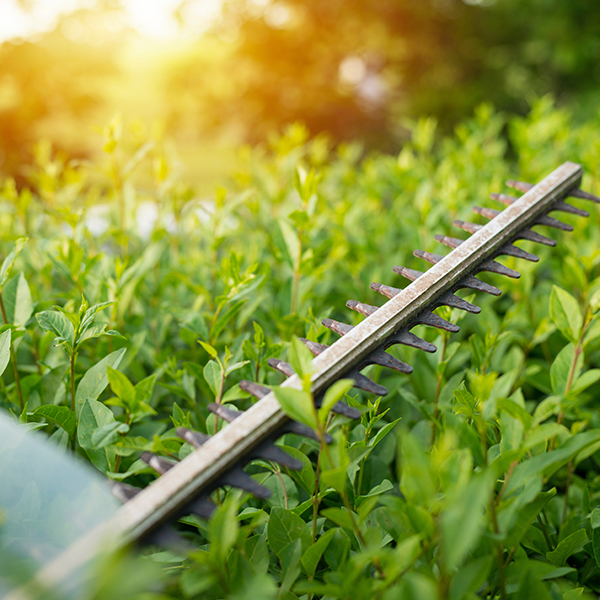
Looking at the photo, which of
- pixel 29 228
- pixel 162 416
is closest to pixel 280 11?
pixel 29 228

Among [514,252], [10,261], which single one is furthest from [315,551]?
[10,261]

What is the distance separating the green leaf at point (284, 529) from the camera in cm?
96

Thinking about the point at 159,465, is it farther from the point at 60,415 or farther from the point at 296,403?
the point at 60,415

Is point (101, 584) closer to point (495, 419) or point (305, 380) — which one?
point (305, 380)

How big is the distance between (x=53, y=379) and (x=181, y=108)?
14.4 m

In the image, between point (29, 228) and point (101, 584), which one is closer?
point (101, 584)

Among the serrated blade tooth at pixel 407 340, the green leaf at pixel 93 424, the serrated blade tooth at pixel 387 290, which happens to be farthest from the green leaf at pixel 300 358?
the green leaf at pixel 93 424

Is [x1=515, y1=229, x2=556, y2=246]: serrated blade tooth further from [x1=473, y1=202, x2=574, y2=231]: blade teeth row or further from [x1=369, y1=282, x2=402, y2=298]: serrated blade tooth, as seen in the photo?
[x1=369, y1=282, x2=402, y2=298]: serrated blade tooth

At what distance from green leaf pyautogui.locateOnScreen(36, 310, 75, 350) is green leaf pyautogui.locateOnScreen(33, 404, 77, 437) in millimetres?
142

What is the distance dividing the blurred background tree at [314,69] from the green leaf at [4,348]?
11.7m

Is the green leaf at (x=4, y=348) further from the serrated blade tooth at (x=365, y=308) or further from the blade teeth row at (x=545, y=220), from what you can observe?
the blade teeth row at (x=545, y=220)

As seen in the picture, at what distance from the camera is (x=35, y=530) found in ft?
2.80

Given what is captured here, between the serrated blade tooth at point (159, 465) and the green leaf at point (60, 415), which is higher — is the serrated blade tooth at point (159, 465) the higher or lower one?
the higher one

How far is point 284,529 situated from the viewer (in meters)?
0.96
